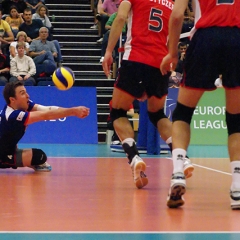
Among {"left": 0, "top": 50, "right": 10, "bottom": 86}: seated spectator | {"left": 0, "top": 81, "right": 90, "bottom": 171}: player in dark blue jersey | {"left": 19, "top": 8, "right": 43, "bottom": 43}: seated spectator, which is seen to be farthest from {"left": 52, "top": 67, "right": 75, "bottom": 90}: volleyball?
{"left": 19, "top": 8, "right": 43, "bottom": 43}: seated spectator

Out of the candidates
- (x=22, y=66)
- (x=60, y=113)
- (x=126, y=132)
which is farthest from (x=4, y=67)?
(x=126, y=132)

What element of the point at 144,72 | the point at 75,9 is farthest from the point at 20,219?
the point at 75,9

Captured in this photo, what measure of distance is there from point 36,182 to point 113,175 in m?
1.11

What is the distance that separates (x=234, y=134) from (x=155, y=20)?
6.13 feet

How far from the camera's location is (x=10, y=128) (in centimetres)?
748

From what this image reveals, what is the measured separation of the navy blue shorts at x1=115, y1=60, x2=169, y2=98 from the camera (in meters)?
6.48

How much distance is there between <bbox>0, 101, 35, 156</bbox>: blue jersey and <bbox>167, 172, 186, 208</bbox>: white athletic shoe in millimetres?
2768

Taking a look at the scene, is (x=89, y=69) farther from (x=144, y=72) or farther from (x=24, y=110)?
(x=144, y=72)

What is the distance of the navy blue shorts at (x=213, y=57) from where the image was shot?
16.5ft

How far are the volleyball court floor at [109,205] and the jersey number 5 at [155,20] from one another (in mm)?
1604

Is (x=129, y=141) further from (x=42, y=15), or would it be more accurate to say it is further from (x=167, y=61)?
(x=42, y=15)

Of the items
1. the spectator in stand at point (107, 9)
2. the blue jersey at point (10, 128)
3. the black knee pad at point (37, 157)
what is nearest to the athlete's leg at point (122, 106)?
the blue jersey at point (10, 128)

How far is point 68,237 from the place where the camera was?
155 inches

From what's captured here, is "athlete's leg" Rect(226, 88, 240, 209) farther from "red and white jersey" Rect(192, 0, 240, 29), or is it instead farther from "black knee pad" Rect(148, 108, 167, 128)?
"black knee pad" Rect(148, 108, 167, 128)
